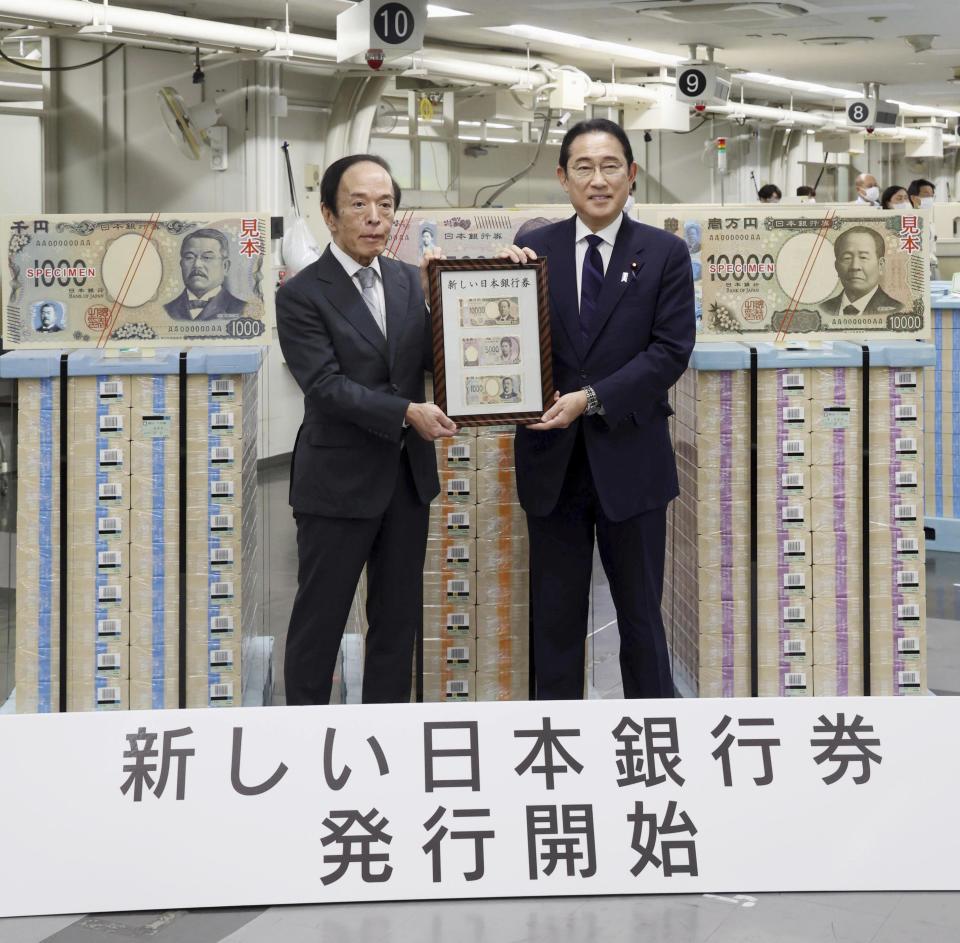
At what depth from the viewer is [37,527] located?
393cm

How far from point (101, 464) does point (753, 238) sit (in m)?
1.97

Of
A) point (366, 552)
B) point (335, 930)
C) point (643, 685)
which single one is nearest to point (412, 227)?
point (366, 552)

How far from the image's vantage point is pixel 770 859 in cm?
293

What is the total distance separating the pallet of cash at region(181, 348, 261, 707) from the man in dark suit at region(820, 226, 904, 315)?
1.69m

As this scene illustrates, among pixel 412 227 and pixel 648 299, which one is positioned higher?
pixel 412 227

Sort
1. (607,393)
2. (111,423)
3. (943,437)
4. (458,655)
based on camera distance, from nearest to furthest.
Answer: (607,393) < (111,423) < (458,655) < (943,437)

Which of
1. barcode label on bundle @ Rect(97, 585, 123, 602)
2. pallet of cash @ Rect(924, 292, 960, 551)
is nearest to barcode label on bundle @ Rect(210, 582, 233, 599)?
barcode label on bundle @ Rect(97, 585, 123, 602)

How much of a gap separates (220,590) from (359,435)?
0.72 m

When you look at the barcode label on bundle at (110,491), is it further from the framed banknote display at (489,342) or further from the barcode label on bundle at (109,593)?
the framed banknote display at (489,342)

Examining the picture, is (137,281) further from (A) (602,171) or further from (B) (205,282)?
(A) (602,171)

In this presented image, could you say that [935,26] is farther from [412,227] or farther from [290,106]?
[412,227]

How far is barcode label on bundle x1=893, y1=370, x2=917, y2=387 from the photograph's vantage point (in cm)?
405

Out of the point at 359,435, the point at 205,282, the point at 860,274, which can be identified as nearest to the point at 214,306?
the point at 205,282

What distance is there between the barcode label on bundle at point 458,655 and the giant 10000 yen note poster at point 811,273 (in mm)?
A: 1170
